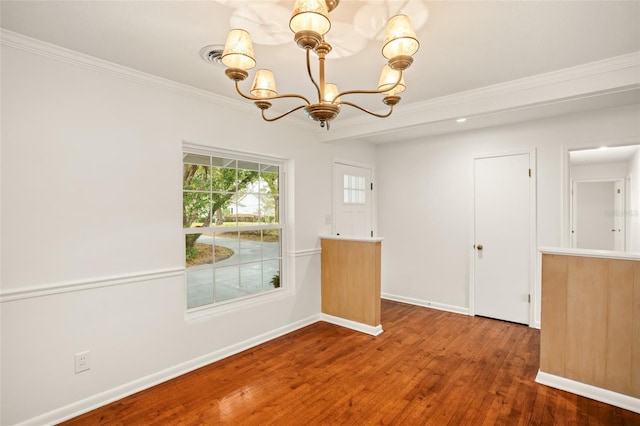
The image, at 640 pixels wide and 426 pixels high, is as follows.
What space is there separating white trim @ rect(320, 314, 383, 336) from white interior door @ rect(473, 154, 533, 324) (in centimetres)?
150

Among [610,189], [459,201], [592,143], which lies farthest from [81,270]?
[610,189]

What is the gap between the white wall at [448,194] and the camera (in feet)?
11.4

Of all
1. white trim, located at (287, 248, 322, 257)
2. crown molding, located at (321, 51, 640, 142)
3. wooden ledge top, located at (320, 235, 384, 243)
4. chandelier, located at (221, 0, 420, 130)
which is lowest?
white trim, located at (287, 248, 322, 257)

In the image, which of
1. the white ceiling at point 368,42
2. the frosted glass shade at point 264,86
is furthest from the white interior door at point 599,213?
the frosted glass shade at point 264,86

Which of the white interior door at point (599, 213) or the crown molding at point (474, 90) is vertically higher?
the crown molding at point (474, 90)

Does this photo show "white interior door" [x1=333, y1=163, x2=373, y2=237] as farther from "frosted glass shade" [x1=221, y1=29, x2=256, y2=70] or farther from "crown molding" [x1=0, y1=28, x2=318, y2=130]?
"frosted glass shade" [x1=221, y1=29, x2=256, y2=70]

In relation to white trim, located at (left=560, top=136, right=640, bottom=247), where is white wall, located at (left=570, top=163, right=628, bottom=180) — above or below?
above

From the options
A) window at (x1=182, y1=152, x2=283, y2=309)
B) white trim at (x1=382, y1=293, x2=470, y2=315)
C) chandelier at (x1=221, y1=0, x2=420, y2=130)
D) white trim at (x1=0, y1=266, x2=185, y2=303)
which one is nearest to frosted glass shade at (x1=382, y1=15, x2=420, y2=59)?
chandelier at (x1=221, y1=0, x2=420, y2=130)

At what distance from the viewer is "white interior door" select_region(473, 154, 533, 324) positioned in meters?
3.72

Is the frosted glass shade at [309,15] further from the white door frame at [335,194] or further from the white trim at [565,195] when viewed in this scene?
the white trim at [565,195]

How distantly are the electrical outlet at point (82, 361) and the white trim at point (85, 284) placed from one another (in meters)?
0.45

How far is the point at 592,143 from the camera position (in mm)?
3309

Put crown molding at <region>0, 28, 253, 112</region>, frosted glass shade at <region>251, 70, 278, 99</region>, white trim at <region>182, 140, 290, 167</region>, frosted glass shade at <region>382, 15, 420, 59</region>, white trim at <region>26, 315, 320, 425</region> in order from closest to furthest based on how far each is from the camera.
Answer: frosted glass shade at <region>382, 15, 420, 59</region>
frosted glass shade at <region>251, 70, 278, 99</region>
crown molding at <region>0, 28, 253, 112</region>
white trim at <region>26, 315, 320, 425</region>
white trim at <region>182, 140, 290, 167</region>

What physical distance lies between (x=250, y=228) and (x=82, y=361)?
5.64 ft
